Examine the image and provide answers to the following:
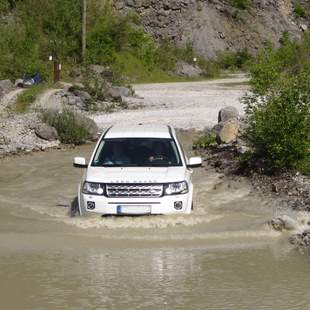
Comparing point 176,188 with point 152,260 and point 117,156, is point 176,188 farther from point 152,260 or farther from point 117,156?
point 152,260

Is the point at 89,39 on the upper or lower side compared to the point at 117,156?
lower

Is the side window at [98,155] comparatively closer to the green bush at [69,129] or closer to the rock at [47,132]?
the green bush at [69,129]

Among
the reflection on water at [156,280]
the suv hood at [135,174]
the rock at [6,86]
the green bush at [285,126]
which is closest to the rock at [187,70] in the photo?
the rock at [6,86]

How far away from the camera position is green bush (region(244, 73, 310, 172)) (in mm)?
14961

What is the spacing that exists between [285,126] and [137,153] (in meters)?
3.95

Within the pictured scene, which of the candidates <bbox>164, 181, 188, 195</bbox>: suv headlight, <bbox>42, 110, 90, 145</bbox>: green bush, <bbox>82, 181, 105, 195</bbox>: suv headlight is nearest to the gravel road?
<bbox>42, 110, 90, 145</bbox>: green bush

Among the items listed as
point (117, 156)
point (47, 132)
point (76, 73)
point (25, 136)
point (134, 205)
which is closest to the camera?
point (134, 205)

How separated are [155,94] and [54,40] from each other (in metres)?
15.8

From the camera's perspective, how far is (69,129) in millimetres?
22438

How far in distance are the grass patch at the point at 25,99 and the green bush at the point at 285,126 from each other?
14767 millimetres

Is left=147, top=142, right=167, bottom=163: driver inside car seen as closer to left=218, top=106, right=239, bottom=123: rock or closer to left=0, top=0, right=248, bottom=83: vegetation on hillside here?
left=218, top=106, right=239, bottom=123: rock

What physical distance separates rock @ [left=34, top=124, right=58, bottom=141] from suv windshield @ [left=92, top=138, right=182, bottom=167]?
10.1m

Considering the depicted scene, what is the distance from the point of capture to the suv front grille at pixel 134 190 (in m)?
11.3

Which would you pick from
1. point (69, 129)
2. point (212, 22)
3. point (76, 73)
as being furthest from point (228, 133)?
point (212, 22)
